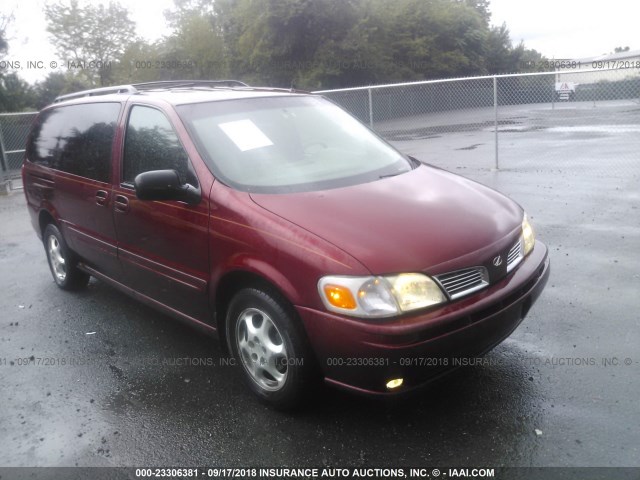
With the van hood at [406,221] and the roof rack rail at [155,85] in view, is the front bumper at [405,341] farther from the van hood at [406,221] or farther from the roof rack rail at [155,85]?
the roof rack rail at [155,85]

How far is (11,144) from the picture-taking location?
49.6 feet

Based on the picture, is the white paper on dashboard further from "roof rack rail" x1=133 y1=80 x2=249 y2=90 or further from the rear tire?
the rear tire

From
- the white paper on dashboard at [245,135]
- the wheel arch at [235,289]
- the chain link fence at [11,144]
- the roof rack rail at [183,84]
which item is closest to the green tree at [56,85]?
the chain link fence at [11,144]

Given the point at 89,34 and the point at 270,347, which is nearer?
the point at 270,347

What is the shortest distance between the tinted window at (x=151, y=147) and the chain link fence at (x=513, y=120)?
7.14 metres

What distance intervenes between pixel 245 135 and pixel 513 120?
20.2m

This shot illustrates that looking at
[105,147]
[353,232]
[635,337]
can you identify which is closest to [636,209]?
[635,337]

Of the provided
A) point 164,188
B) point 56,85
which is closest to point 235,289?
point 164,188

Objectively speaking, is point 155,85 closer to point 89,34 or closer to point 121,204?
point 121,204

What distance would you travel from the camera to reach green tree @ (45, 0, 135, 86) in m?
39.8

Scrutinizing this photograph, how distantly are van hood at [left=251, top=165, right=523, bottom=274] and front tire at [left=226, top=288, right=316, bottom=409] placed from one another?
1.63 feet

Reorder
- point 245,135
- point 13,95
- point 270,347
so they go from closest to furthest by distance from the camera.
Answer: point 270,347 < point 245,135 < point 13,95

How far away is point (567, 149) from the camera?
12953 mm

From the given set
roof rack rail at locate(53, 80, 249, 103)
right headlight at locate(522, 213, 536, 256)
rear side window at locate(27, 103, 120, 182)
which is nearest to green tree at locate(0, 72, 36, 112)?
rear side window at locate(27, 103, 120, 182)
